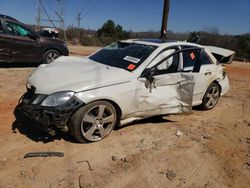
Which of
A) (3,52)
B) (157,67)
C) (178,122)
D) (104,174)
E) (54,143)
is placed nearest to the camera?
(104,174)

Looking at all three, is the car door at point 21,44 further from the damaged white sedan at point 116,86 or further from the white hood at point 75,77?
the white hood at point 75,77

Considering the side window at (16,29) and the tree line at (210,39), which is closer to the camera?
the side window at (16,29)

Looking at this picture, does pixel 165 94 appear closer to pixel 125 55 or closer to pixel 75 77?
pixel 125 55

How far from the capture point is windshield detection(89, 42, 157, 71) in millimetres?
4703

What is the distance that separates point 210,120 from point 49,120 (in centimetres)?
341

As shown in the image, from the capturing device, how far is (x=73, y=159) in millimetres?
3742

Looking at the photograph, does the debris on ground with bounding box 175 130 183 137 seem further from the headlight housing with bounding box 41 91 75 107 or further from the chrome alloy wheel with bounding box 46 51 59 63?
the chrome alloy wheel with bounding box 46 51 59 63

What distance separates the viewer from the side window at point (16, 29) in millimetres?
8750

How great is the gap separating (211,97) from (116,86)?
2.88 meters

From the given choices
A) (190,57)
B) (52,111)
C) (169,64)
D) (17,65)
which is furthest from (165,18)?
(52,111)

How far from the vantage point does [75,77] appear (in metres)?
4.18

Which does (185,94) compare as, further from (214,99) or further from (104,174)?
(104,174)

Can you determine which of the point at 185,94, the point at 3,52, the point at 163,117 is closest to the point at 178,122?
the point at 163,117

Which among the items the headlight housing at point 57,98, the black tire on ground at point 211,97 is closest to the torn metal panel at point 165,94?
the black tire on ground at point 211,97
